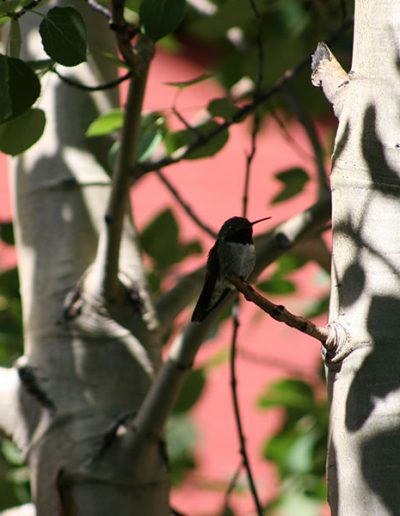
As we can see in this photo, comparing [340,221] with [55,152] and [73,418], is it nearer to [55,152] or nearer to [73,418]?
[73,418]

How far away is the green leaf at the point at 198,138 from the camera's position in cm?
143

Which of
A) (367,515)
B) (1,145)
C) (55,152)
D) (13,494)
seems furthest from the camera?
(13,494)

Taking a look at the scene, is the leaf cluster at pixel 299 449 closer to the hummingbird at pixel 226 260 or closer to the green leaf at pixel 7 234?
the green leaf at pixel 7 234

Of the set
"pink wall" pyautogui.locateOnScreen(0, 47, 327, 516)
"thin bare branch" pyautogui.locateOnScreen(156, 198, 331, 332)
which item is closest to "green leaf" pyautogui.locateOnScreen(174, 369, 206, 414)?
"thin bare branch" pyautogui.locateOnScreen(156, 198, 331, 332)

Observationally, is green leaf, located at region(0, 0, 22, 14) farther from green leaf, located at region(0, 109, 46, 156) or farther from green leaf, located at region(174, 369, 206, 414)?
green leaf, located at region(174, 369, 206, 414)

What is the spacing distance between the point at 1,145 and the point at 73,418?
1.70 feet

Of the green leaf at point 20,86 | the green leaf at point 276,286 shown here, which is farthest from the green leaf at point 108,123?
the green leaf at point 276,286

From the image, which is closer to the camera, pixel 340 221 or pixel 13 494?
pixel 340 221

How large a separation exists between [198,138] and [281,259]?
2.15ft

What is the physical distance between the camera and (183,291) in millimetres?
1557

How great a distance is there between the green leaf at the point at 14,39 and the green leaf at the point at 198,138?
15.3 inches

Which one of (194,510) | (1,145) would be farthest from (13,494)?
(194,510)

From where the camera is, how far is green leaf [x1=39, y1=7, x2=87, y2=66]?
3.32 feet

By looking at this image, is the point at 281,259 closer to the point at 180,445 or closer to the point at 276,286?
the point at 276,286
